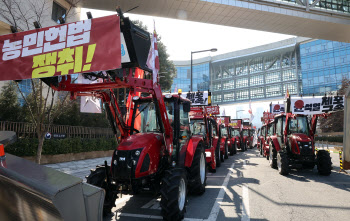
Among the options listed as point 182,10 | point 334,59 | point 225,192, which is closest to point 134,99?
point 225,192

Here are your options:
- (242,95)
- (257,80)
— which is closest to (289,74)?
(257,80)

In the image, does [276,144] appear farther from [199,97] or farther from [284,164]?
[199,97]

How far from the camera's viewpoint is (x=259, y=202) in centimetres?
562

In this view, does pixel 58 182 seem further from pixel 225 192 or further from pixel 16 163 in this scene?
pixel 225 192

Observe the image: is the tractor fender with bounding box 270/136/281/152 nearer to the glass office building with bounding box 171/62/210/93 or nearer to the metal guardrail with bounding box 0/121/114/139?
the metal guardrail with bounding box 0/121/114/139

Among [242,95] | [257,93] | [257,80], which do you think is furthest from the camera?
[242,95]

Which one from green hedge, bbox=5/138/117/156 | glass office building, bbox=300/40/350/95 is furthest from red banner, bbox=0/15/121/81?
glass office building, bbox=300/40/350/95

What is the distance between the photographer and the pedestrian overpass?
1845cm

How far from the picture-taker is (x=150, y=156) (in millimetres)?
4523

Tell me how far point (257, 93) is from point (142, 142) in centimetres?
6420

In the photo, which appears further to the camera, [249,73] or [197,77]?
[197,77]

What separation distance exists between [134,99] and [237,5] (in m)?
16.3

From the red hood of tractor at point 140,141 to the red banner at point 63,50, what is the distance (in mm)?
1619

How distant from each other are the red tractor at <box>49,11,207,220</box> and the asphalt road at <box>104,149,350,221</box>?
0.60 meters
